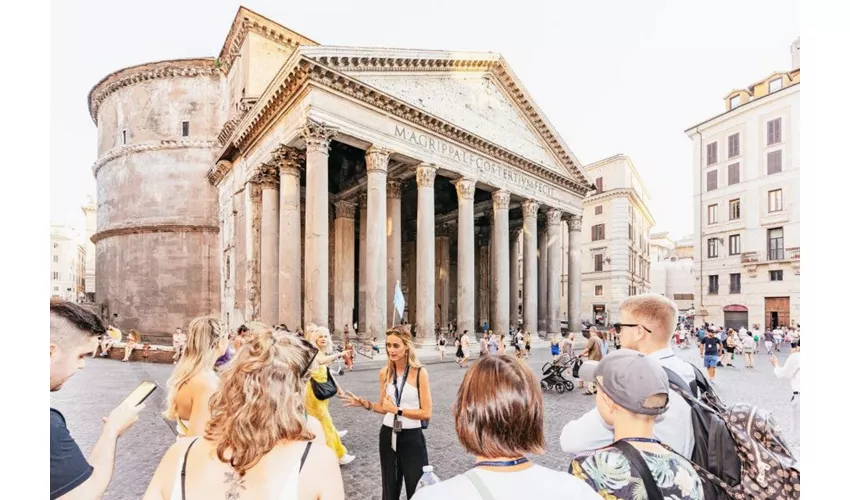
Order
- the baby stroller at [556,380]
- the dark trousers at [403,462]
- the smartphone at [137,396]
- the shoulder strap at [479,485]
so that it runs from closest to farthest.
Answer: the shoulder strap at [479,485] < the smartphone at [137,396] < the dark trousers at [403,462] < the baby stroller at [556,380]

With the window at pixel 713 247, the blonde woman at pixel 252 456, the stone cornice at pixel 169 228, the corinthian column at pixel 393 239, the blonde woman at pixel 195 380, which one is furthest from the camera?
the corinthian column at pixel 393 239

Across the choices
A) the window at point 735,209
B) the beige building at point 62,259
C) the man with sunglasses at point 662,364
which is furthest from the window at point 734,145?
the beige building at point 62,259

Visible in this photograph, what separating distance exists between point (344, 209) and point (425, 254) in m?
4.60

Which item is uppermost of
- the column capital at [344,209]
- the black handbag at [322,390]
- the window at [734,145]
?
the column capital at [344,209]

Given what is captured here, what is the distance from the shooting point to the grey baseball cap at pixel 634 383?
4.38 feet

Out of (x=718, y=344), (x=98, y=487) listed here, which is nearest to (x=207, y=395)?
(x=98, y=487)

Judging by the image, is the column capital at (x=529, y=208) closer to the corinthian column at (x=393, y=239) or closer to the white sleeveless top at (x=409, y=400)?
the corinthian column at (x=393, y=239)

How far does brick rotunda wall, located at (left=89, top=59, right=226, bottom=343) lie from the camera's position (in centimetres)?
845

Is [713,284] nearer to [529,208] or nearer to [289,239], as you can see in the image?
[289,239]

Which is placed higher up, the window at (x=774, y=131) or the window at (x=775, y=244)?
the window at (x=774, y=131)

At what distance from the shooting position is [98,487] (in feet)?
5.51

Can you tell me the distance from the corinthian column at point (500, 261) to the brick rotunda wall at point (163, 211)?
9.09 meters
